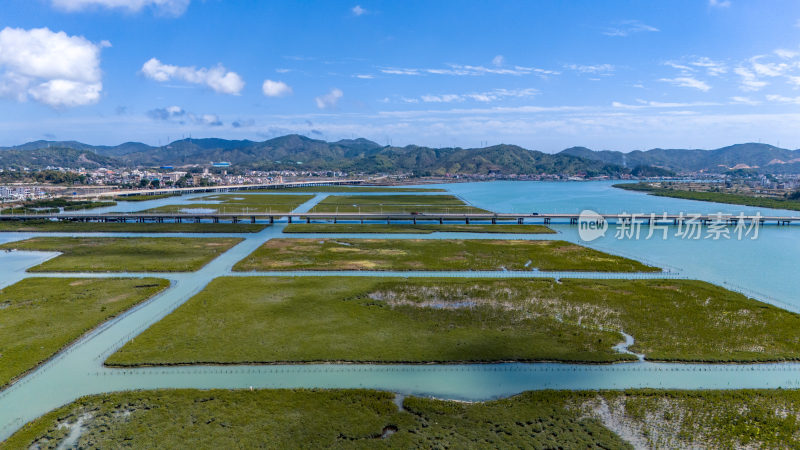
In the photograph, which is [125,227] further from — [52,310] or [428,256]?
[428,256]

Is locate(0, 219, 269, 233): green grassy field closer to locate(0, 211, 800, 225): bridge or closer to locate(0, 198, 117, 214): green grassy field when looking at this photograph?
locate(0, 211, 800, 225): bridge

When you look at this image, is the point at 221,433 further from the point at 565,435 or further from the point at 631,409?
the point at 631,409

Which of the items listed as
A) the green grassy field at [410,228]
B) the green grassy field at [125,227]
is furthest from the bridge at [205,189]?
the green grassy field at [410,228]

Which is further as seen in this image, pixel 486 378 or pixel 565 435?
pixel 486 378

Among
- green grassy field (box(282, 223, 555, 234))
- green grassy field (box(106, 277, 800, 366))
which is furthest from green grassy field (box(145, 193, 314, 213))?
green grassy field (box(106, 277, 800, 366))

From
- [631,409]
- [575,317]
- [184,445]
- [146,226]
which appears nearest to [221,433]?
[184,445]

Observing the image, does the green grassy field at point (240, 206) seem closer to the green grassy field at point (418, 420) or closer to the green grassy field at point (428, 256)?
the green grassy field at point (428, 256)

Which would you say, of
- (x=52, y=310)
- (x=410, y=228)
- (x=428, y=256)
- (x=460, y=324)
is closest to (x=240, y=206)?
(x=410, y=228)
